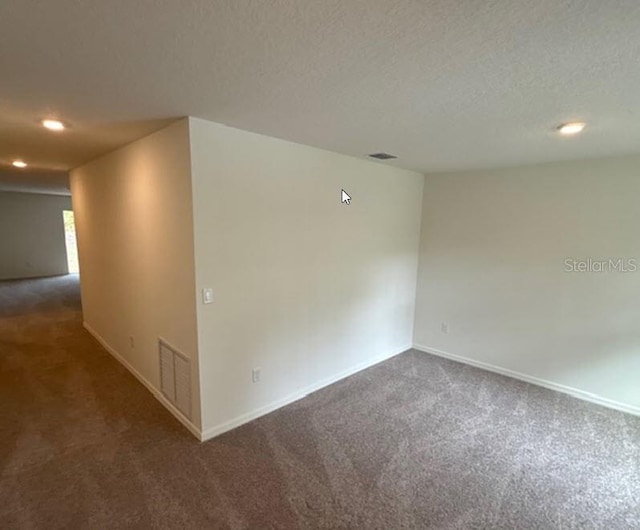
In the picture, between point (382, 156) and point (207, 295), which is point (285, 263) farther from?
point (382, 156)

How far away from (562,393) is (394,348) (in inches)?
69.8

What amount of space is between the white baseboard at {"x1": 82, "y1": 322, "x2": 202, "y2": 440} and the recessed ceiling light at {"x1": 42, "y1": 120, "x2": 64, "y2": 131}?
2.28 meters

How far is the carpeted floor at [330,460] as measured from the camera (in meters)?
1.88

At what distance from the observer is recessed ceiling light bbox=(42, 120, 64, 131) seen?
233 centimetres

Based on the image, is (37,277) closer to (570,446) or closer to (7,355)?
(7,355)

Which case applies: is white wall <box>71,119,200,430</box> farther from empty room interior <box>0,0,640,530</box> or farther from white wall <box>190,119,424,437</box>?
white wall <box>190,119,424,437</box>

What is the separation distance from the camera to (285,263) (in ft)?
9.45

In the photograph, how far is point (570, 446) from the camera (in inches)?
100.0

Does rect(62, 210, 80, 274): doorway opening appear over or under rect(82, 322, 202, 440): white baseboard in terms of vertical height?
over

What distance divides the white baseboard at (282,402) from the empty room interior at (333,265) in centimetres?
3

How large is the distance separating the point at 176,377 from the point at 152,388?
635 millimetres

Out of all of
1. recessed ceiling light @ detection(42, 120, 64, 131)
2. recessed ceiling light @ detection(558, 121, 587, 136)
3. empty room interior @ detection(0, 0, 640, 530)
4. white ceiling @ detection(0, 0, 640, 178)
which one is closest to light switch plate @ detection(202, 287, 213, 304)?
empty room interior @ detection(0, 0, 640, 530)

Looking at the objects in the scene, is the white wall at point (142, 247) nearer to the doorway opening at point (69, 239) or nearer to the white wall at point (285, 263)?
the white wall at point (285, 263)

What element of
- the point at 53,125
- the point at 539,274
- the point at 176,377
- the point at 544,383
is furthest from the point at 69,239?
the point at 544,383
